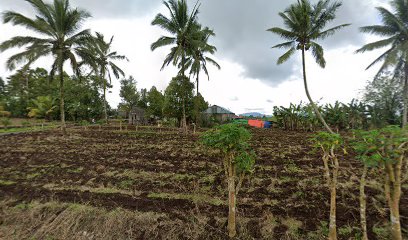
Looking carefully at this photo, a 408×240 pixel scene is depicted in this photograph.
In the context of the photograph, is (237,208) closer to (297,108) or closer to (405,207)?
(405,207)

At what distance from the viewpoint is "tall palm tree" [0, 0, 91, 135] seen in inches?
408

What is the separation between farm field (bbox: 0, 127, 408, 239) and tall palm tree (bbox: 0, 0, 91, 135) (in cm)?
747

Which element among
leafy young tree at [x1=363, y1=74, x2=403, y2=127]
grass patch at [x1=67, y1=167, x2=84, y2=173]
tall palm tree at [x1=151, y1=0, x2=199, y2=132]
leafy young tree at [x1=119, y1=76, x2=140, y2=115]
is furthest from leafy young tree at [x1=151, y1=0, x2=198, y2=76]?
leafy young tree at [x1=119, y1=76, x2=140, y2=115]

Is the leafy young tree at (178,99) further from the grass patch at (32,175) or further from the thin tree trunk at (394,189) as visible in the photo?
the thin tree trunk at (394,189)

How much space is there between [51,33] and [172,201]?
12906 millimetres

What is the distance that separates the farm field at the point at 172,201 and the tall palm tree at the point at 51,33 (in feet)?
24.5

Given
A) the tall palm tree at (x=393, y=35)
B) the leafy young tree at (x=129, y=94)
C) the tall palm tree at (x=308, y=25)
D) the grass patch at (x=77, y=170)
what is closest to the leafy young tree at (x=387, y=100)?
the tall palm tree at (x=393, y=35)

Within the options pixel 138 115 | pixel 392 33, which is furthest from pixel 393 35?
pixel 138 115

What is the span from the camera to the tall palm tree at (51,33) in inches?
408

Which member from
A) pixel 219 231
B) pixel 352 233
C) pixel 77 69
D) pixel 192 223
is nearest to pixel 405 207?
pixel 352 233

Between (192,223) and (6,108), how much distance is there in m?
33.8

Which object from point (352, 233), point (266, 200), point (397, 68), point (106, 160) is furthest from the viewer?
point (397, 68)

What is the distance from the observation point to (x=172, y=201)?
13.0 ft

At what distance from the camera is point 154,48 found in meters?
12.7
